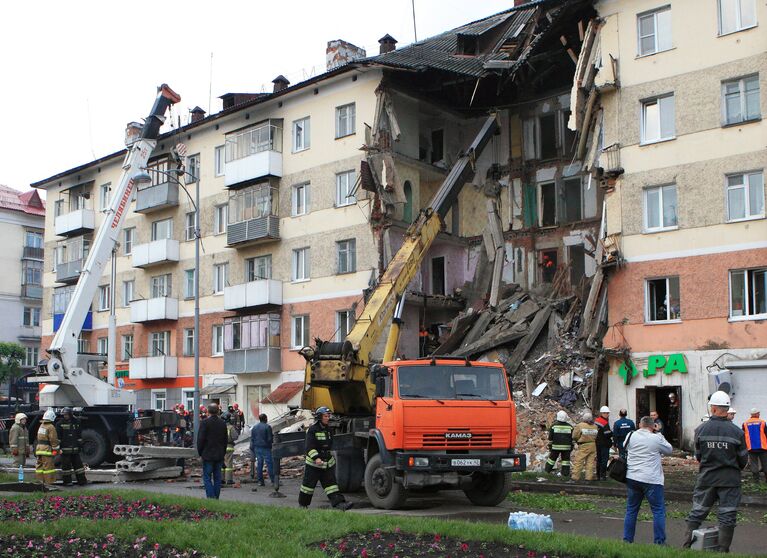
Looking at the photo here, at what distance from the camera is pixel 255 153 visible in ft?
127

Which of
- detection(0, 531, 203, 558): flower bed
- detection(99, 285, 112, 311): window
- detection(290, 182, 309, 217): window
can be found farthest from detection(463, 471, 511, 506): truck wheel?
detection(99, 285, 112, 311): window

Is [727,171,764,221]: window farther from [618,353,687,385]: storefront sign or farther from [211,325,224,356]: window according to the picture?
[211,325,224,356]: window

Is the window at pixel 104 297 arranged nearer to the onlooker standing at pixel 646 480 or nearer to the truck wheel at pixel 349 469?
the truck wheel at pixel 349 469

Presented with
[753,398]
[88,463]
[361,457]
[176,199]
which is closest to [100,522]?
[361,457]

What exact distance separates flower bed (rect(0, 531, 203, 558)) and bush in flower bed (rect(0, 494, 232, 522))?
59.1 inches

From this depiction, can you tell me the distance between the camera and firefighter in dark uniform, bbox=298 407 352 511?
14773 mm

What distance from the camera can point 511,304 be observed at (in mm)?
32219

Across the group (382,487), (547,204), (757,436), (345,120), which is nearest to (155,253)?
(345,120)

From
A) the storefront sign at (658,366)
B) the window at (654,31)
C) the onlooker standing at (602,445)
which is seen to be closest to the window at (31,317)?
the storefront sign at (658,366)

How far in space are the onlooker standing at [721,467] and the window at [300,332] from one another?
27.7 metres

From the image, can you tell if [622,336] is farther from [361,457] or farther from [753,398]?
[361,457]

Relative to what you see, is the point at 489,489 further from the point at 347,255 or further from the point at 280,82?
the point at 280,82

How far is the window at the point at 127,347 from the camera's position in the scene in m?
46.1

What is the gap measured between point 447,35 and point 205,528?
34.9 metres
